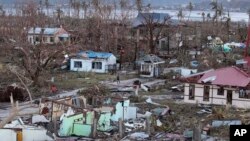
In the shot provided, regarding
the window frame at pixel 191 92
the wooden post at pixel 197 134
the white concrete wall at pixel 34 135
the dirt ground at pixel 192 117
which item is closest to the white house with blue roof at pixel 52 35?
the window frame at pixel 191 92

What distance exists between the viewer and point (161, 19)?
47.2m

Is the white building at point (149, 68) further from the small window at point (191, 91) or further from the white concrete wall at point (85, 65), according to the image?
the small window at point (191, 91)

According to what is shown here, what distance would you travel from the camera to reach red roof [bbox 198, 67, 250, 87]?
69.7 feet

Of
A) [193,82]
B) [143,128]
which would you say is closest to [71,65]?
[193,82]

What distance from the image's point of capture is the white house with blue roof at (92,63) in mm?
33688

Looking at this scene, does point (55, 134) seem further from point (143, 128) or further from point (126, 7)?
point (126, 7)

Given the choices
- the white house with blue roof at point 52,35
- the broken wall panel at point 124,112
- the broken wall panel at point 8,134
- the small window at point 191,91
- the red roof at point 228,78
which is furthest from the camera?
the white house with blue roof at point 52,35

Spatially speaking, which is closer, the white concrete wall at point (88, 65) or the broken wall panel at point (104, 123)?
the broken wall panel at point (104, 123)

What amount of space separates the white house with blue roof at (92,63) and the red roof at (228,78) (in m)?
12.1

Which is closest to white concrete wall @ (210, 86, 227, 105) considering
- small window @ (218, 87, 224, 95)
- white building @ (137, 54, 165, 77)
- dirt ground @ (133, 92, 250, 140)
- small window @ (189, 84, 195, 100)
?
small window @ (218, 87, 224, 95)

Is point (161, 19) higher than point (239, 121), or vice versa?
point (161, 19)

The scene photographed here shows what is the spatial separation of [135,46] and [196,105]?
688 inches

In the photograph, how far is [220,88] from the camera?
21.5 m

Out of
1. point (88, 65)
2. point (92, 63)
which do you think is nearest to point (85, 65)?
point (88, 65)
